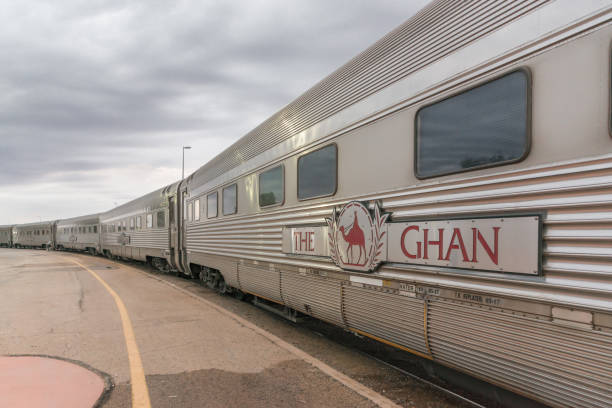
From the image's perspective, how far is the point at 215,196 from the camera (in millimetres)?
9977

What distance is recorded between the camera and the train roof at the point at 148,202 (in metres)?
14.9

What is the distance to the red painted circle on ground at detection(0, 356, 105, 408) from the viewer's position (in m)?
3.99

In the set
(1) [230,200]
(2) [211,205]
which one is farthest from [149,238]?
(1) [230,200]

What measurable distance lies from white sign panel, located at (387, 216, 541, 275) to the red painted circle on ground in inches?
127

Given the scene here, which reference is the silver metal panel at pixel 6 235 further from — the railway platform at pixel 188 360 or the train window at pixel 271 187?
the train window at pixel 271 187

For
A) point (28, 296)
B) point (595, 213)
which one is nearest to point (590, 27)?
point (595, 213)

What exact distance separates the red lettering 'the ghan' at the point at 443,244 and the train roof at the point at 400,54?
1.47 m

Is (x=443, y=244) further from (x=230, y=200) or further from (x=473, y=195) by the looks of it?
(x=230, y=200)

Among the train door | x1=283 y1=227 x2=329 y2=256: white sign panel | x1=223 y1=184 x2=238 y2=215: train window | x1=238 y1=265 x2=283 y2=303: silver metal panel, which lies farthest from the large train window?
the train door

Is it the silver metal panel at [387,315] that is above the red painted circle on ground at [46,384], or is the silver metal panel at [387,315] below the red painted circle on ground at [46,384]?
above

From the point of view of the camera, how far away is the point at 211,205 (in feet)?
33.7

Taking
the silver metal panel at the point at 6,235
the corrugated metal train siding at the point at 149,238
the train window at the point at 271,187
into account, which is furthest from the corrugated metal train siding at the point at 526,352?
the silver metal panel at the point at 6,235

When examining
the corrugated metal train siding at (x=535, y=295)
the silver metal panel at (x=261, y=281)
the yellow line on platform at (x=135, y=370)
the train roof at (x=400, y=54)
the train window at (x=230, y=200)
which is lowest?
the yellow line on platform at (x=135, y=370)

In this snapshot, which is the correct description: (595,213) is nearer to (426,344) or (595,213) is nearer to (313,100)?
(426,344)
